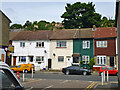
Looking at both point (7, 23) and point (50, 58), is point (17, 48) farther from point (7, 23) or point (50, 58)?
point (7, 23)

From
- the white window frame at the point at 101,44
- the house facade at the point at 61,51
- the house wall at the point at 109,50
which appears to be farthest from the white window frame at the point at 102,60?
the house facade at the point at 61,51

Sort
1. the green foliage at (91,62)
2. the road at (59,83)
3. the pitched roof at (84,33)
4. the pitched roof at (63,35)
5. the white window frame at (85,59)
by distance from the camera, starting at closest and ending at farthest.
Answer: the road at (59,83) < the green foliage at (91,62) < the white window frame at (85,59) < the pitched roof at (84,33) < the pitched roof at (63,35)

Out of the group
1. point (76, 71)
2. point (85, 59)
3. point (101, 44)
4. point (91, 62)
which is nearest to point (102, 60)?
point (91, 62)

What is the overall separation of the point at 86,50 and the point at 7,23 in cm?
1514

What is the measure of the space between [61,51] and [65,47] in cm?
112

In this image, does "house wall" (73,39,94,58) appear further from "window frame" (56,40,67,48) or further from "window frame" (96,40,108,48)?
"window frame" (56,40,67,48)

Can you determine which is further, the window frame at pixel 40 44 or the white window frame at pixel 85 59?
the window frame at pixel 40 44

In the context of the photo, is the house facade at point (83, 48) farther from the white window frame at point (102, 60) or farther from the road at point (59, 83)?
the road at point (59, 83)

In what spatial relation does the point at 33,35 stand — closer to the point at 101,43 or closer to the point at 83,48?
the point at 83,48

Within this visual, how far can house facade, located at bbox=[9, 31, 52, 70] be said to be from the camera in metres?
38.7

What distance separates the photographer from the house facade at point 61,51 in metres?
37.6

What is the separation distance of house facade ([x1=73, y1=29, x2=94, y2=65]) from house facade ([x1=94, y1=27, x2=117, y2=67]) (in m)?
0.95

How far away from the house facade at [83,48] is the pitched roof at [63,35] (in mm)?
1471

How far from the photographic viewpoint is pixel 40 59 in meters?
38.9
